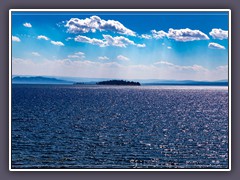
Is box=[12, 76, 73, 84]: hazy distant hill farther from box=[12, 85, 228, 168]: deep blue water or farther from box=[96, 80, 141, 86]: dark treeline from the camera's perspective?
box=[96, 80, 141, 86]: dark treeline

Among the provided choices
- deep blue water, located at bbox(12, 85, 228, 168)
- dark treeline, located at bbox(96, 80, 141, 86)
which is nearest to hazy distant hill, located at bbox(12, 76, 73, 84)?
deep blue water, located at bbox(12, 85, 228, 168)

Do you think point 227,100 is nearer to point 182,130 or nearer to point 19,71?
point 19,71

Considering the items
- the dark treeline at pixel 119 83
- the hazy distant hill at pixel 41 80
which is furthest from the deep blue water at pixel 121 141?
the hazy distant hill at pixel 41 80

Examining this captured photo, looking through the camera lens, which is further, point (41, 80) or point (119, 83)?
point (119, 83)

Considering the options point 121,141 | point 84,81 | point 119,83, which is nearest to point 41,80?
point 84,81

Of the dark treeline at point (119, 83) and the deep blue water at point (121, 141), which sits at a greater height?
the dark treeline at point (119, 83)

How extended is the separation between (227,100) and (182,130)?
30.0 feet

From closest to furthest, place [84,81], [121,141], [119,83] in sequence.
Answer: [84,81] → [119,83] → [121,141]

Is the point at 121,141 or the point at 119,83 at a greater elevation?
the point at 119,83

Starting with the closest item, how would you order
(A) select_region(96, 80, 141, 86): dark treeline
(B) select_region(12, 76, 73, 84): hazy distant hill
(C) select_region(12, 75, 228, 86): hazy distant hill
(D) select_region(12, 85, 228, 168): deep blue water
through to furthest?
(B) select_region(12, 76, 73, 84): hazy distant hill → (D) select_region(12, 85, 228, 168): deep blue water → (C) select_region(12, 75, 228, 86): hazy distant hill → (A) select_region(96, 80, 141, 86): dark treeline

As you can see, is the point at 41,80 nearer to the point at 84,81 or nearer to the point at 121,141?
the point at 84,81

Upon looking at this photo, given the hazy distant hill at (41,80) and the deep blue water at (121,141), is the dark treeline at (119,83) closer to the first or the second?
the deep blue water at (121,141)

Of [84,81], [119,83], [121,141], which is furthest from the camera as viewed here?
[121,141]

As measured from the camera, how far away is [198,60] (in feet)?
48.5
